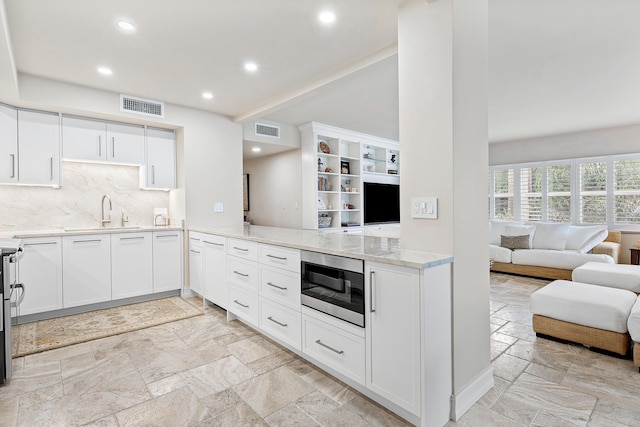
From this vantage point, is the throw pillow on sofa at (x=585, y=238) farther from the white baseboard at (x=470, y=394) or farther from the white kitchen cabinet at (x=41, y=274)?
the white kitchen cabinet at (x=41, y=274)

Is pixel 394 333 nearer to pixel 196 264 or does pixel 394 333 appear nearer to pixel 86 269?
pixel 196 264

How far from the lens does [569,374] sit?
2.28 meters

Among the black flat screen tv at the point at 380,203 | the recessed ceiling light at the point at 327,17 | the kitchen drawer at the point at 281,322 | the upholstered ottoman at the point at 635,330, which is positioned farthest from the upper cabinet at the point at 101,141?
the upholstered ottoman at the point at 635,330

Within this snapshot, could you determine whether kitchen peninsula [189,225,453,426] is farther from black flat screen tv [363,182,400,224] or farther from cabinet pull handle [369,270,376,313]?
black flat screen tv [363,182,400,224]

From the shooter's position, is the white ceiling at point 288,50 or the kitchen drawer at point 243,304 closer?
the white ceiling at point 288,50

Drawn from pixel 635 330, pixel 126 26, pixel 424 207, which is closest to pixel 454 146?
pixel 424 207

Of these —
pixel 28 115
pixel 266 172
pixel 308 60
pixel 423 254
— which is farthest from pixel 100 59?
pixel 266 172

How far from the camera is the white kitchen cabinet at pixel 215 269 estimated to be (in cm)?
340

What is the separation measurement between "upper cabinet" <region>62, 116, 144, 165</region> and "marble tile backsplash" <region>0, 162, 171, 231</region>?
15.9 inches

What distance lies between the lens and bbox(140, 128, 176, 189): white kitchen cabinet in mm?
4191

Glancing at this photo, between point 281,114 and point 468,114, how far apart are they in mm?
3308

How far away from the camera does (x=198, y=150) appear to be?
14.2ft

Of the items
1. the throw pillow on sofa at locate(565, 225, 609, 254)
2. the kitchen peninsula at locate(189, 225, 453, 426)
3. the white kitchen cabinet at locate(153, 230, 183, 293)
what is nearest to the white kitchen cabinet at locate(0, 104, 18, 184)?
the white kitchen cabinet at locate(153, 230, 183, 293)

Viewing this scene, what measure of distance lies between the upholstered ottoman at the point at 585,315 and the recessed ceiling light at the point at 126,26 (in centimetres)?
391
